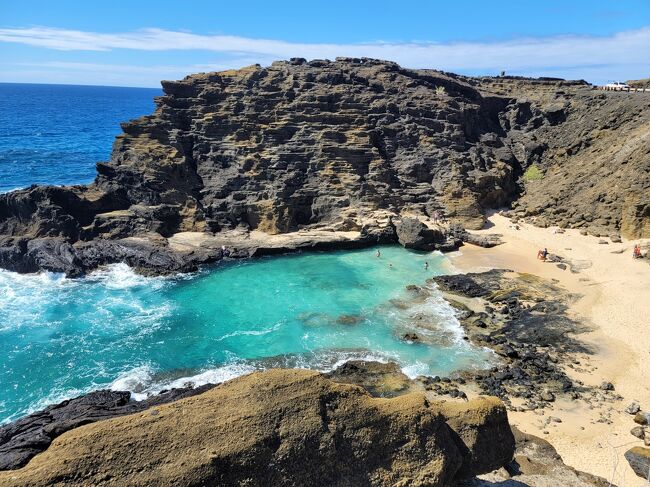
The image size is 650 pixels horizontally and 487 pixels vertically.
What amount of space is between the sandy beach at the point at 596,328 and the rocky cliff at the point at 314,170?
3840 millimetres

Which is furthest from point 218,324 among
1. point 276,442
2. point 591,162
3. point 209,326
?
point 591,162

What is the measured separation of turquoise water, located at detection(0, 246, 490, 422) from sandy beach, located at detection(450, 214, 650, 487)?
17.5 feet

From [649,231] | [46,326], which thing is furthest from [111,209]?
[649,231]

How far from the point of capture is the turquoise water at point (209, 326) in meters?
26.2

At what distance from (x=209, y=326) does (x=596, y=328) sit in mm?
24971

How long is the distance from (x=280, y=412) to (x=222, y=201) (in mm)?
38296

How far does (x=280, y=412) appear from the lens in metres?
11.0

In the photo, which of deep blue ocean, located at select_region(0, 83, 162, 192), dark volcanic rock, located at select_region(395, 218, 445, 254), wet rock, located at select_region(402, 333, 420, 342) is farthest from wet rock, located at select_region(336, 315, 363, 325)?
deep blue ocean, located at select_region(0, 83, 162, 192)

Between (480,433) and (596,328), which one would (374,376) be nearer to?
(480,433)

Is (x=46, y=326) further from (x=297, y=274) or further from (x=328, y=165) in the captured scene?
(x=328, y=165)

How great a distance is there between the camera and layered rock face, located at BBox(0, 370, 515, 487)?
9695 mm

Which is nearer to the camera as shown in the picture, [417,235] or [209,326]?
[209,326]

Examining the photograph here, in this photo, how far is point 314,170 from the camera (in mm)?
48906

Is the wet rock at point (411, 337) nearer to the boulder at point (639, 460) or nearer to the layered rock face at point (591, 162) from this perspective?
the boulder at point (639, 460)
